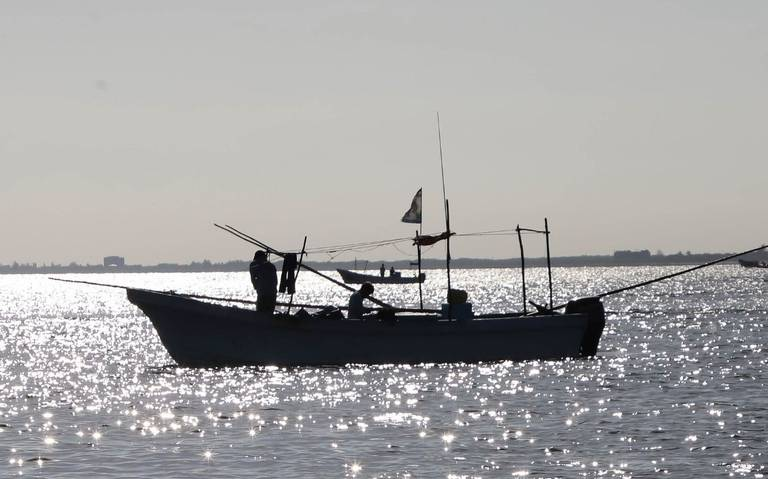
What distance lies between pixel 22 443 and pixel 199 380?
8927mm

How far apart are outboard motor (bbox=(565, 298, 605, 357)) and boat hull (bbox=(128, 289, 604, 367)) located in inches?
48.6

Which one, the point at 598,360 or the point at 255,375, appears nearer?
the point at 255,375

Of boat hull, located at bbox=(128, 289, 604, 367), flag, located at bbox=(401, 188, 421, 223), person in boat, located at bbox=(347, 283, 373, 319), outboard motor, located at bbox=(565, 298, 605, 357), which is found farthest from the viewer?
flag, located at bbox=(401, 188, 421, 223)

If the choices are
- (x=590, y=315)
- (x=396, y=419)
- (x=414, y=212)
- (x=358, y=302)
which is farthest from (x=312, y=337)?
(x=414, y=212)

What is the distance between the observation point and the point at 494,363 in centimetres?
3061

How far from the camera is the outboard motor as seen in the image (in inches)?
1225

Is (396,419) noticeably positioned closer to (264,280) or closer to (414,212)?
(264,280)

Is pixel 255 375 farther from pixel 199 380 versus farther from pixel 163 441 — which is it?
pixel 163 441

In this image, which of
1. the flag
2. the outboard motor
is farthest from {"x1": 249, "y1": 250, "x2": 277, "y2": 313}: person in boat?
the flag

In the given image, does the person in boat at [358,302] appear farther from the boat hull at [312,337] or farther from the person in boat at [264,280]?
the person in boat at [264,280]

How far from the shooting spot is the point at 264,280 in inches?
1128

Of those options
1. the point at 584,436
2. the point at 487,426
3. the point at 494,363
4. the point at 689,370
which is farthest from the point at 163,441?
the point at 689,370

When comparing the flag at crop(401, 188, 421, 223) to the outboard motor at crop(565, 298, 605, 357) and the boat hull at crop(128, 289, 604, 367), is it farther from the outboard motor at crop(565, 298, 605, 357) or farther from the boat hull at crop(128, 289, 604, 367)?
the boat hull at crop(128, 289, 604, 367)

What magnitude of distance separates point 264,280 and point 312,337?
181cm
